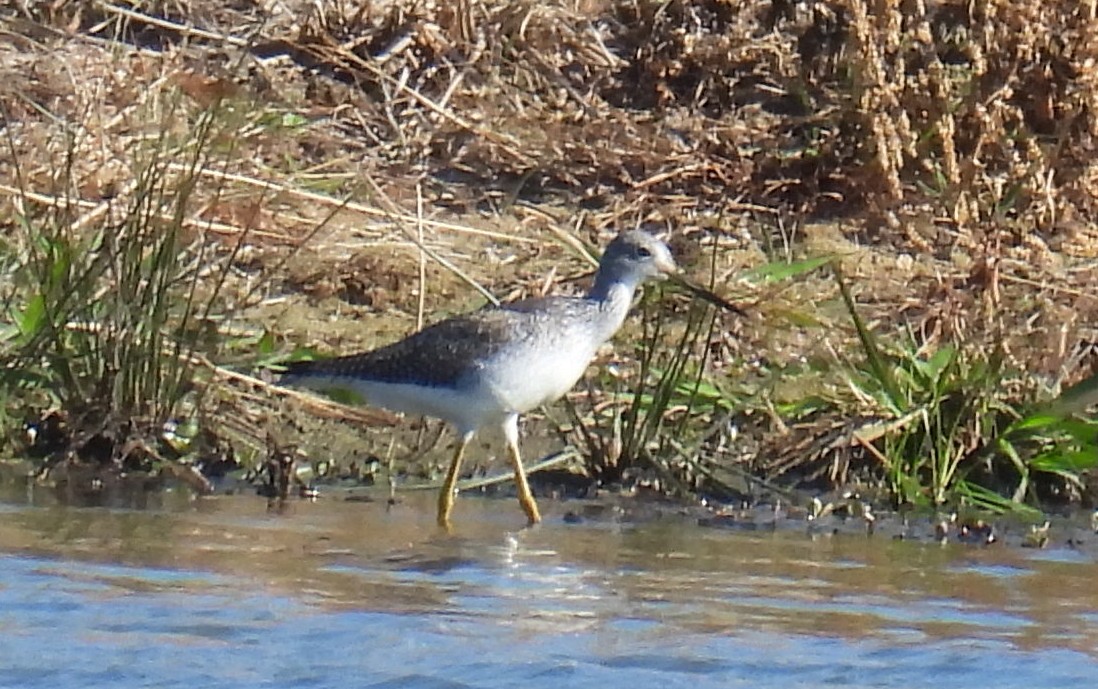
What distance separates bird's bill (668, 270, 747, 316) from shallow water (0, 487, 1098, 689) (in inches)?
35.0

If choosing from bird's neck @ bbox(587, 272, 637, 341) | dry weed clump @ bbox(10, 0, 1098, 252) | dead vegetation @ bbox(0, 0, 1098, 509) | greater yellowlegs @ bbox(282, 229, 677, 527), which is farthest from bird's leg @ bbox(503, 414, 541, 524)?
dry weed clump @ bbox(10, 0, 1098, 252)

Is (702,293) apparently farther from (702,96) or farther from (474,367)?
(702,96)

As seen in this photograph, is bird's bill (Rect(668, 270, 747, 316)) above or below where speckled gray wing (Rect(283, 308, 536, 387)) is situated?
above

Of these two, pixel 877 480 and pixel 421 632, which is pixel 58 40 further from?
pixel 421 632

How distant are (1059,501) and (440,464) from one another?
2.11 meters

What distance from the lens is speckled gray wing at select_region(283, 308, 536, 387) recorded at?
25.7 feet

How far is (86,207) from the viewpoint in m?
9.05

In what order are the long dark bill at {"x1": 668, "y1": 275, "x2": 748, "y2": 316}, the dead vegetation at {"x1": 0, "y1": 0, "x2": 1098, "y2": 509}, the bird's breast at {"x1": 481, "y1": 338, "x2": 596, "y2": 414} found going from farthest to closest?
1. the dead vegetation at {"x1": 0, "y1": 0, "x2": 1098, "y2": 509}
2. the long dark bill at {"x1": 668, "y1": 275, "x2": 748, "y2": 316}
3. the bird's breast at {"x1": 481, "y1": 338, "x2": 596, "y2": 414}

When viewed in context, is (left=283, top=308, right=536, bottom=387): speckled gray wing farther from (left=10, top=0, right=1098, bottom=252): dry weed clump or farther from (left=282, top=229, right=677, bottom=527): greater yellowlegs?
(left=10, top=0, right=1098, bottom=252): dry weed clump

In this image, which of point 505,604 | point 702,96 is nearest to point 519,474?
point 505,604

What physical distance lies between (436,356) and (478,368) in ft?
0.53

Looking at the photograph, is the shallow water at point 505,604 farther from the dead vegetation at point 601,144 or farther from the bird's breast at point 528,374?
the dead vegetation at point 601,144

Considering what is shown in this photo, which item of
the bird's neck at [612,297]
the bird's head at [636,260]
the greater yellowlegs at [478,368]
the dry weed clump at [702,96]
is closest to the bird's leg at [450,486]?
the greater yellowlegs at [478,368]

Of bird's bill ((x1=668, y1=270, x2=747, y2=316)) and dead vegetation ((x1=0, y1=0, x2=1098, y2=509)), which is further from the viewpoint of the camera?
dead vegetation ((x1=0, y1=0, x2=1098, y2=509))
